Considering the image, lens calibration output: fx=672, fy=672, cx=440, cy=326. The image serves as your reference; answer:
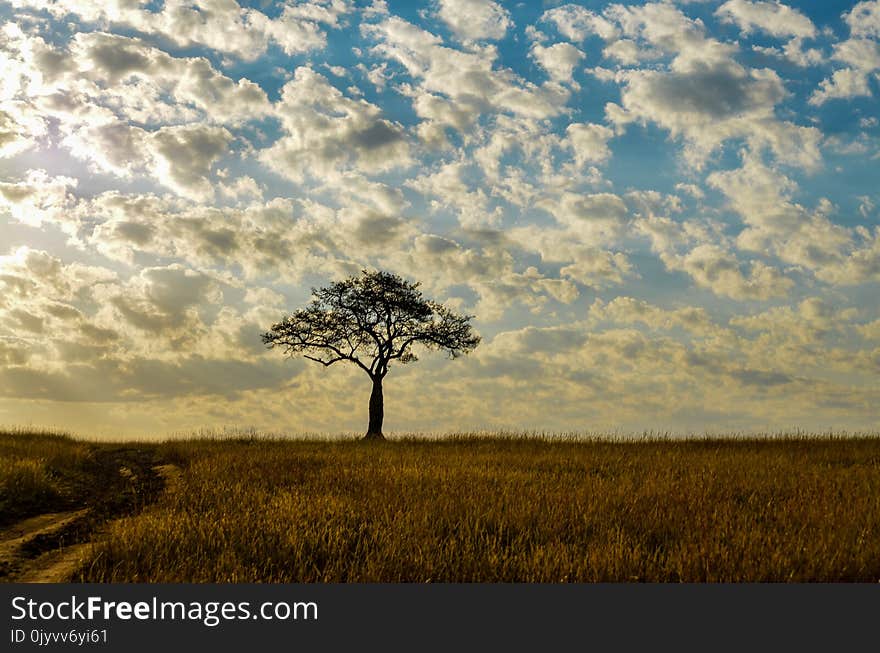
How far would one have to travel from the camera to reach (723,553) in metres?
7.80

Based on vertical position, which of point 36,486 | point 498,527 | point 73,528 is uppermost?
point 498,527

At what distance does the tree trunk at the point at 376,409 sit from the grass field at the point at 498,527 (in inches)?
738

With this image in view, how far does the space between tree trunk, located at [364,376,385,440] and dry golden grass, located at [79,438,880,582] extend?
1885 centimetres

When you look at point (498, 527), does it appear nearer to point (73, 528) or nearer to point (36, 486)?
point (73, 528)

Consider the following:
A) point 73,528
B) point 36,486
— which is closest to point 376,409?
point 36,486

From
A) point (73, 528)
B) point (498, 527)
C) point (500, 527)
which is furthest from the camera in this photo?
point (73, 528)

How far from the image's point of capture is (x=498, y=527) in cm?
949

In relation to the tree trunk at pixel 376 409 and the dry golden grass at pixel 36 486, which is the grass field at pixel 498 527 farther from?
the tree trunk at pixel 376 409

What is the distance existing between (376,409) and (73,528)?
1007 inches

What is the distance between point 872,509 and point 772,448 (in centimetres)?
1284

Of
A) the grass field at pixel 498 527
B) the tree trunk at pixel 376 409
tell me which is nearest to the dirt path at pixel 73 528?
the grass field at pixel 498 527

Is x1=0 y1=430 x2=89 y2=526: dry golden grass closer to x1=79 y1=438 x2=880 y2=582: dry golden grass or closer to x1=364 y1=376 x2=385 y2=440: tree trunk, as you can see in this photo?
x1=79 y1=438 x2=880 y2=582: dry golden grass

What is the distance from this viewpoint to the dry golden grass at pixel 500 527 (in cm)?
760

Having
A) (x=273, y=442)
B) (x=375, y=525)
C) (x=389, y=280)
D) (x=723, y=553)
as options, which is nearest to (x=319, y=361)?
(x=389, y=280)
